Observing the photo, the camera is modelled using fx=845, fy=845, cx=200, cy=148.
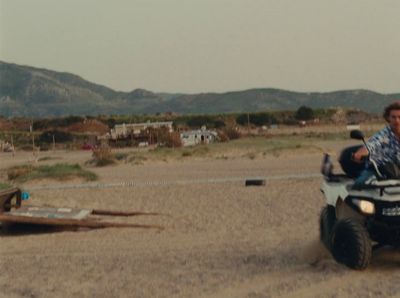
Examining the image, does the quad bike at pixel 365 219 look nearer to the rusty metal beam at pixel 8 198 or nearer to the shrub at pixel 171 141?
the rusty metal beam at pixel 8 198

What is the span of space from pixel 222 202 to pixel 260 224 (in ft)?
13.3

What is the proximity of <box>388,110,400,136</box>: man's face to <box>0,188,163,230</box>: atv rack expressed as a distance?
20.9 feet

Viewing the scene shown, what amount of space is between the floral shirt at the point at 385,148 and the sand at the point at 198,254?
41.3 inches

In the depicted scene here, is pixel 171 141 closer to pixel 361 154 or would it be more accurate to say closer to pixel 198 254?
pixel 198 254

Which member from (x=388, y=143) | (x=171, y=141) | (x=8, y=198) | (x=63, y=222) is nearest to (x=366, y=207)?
(x=388, y=143)

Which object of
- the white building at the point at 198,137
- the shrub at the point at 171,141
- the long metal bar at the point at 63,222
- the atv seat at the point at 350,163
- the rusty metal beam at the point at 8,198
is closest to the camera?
the atv seat at the point at 350,163

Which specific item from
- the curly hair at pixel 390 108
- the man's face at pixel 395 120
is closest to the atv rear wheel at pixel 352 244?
the man's face at pixel 395 120

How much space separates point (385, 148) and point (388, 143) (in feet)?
0.19

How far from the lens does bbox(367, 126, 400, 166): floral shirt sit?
327 inches

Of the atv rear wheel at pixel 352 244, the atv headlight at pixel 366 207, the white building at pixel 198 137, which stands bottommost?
the white building at pixel 198 137

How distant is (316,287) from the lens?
7527 mm

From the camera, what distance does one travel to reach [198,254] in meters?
10.3

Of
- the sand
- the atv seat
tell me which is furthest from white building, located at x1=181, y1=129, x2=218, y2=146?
Answer: the atv seat

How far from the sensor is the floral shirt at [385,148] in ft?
27.2
